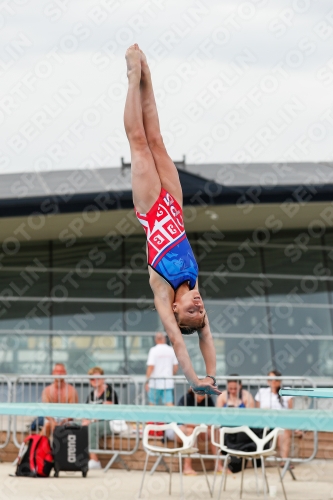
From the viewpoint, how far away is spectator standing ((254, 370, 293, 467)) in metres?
11.5

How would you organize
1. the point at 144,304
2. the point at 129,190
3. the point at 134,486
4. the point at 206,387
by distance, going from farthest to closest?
the point at 144,304 < the point at 129,190 < the point at 134,486 < the point at 206,387

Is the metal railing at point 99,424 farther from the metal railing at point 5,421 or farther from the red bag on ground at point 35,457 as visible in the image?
the red bag on ground at point 35,457

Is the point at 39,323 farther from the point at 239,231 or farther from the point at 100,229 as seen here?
the point at 239,231

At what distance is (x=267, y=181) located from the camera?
56.1 feet

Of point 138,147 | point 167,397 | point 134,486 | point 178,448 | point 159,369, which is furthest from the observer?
point 159,369

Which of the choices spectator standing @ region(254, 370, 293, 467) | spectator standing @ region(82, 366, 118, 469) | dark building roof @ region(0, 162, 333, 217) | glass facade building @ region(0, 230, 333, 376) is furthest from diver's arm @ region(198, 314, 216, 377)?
glass facade building @ region(0, 230, 333, 376)

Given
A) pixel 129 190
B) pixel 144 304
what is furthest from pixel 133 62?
pixel 144 304

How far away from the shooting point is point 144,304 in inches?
733

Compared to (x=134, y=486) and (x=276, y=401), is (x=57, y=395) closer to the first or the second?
(x=134, y=486)

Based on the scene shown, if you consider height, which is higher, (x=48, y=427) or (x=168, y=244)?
(x=168, y=244)

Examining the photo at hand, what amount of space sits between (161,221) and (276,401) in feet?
19.1

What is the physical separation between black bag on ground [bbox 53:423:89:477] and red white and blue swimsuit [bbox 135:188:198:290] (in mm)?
5473

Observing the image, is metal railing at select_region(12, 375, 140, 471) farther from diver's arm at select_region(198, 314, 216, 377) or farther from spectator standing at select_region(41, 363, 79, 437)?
diver's arm at select_region(198, 314, 216, 377)

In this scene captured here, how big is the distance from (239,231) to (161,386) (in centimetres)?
805
